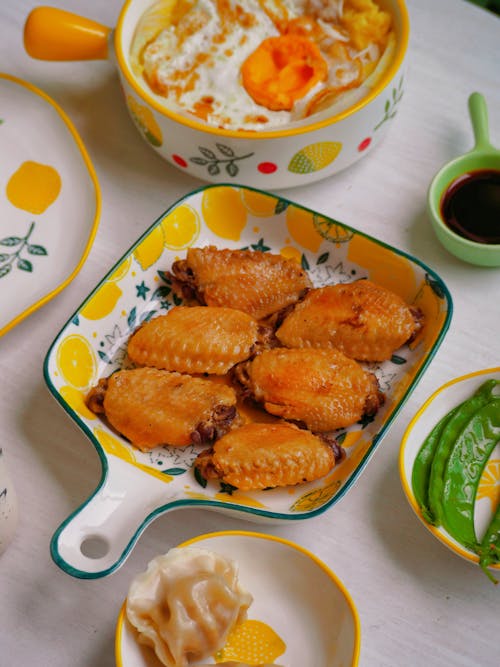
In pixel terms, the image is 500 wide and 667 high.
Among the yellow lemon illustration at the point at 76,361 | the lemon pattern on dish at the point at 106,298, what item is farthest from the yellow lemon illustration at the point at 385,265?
the yellow lemon illustration at the point at 76,361

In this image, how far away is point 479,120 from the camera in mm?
1762

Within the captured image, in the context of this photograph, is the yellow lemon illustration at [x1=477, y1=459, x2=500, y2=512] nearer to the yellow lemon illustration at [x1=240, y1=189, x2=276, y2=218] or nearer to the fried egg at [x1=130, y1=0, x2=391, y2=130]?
the yellow lemon illustration at [x1=240, y1=189, x2=276, y2=218]

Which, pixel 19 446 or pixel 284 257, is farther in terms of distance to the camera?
pixel 284 257

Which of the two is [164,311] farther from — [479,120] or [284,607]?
[479,120]

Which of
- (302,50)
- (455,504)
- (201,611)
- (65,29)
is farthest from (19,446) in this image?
(302,50)

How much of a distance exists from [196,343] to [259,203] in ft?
1.16

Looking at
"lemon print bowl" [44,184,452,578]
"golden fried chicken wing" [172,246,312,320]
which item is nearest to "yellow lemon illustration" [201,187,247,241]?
"lemon print bowl" [44,184,452,578]

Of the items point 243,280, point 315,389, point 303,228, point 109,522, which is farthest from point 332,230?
point 109,522

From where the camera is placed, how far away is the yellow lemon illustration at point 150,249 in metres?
1.62

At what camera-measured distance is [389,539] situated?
141 centimetres

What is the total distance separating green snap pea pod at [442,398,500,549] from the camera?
4.46 ft

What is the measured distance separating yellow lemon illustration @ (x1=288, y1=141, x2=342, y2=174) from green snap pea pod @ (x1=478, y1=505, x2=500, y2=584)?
0.77 m

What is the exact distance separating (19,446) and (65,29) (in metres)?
0.91

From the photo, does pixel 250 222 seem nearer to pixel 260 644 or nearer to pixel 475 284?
pixel 475 284
